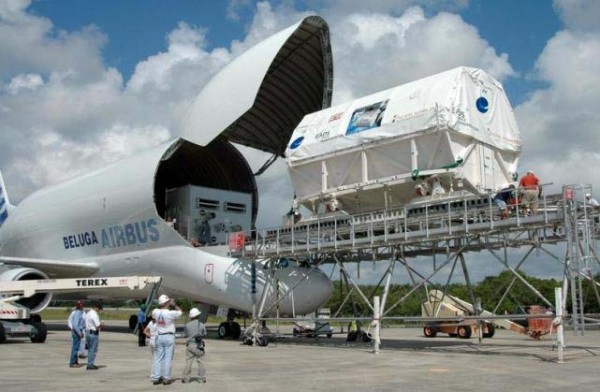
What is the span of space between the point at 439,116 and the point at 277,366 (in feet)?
27.9

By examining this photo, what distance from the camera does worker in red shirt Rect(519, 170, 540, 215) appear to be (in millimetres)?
17422

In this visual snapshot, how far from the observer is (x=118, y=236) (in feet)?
97.1

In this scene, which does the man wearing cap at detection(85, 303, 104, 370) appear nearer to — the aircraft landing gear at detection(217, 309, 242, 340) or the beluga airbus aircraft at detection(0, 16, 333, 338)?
the beluga airbus aircraft at detection(0, 16, 333, 338)

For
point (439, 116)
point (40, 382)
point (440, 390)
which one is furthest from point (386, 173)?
point (40, 382)

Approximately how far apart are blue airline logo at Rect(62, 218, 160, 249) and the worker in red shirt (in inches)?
604

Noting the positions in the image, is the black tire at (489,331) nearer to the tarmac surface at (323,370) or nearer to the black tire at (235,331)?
the tarmac surface at (323,370)

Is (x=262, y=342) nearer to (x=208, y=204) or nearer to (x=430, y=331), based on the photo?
(x=208, y=204)

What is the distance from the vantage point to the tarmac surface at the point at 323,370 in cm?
1136

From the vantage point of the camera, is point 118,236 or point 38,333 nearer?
point 38,333

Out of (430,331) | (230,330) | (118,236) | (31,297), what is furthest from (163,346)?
(430,331)

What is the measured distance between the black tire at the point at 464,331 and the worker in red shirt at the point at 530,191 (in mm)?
13198

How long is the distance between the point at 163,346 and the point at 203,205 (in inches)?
729

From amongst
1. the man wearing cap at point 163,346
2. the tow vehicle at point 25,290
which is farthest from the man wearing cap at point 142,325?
the man wearing cap at point 163,346

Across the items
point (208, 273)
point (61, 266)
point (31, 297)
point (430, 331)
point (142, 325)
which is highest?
point (61, 266)
